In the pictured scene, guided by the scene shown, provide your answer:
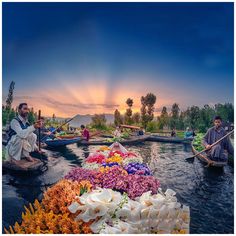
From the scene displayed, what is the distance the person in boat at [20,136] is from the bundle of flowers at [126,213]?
173cm

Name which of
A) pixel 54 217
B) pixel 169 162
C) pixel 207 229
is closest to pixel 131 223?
pixel 54 217

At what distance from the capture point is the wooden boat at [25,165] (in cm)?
385

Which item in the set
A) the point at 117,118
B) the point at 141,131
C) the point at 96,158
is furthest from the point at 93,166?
the point at 141,131

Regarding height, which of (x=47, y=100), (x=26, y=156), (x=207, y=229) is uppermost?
(x=47, y=100)

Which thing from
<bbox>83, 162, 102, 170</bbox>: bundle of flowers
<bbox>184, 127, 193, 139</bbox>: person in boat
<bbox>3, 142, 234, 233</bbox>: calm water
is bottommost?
<bbox>3, 142, 234, 233</bbox>: calm water

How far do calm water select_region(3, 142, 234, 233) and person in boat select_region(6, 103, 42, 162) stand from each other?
269 mm

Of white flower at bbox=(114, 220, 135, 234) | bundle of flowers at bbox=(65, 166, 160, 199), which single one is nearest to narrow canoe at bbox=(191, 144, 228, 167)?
bundle of flowers at bbox=(65, 166, 160, 199)

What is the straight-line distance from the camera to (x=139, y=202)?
242 centimetres

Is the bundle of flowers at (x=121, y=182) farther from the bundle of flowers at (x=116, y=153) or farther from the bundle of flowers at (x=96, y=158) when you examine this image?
the bundle of flowers at (x=116, y=153)

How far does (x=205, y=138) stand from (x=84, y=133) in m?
1.60

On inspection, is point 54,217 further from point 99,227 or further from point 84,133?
point 84,133

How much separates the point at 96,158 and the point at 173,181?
3.34ft

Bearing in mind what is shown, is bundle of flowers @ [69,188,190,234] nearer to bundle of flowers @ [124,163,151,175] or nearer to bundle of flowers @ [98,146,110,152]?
bundle of flowers @ [124,163,151,175]

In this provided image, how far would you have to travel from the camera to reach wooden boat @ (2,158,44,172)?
3.85 metres
